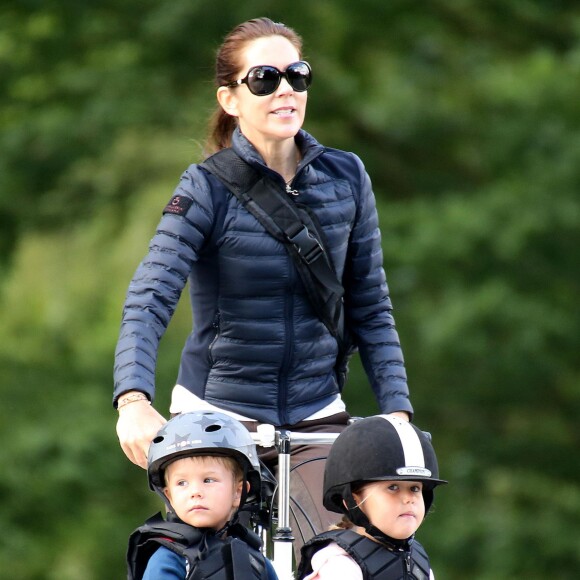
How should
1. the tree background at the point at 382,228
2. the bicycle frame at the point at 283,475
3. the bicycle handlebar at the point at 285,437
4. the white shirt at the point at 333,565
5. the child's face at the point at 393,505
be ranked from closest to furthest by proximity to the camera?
the white shirt at the point at 333,565 → the child's face at the point at 393,505 → the bicycle frame at the point at 283,475 → the bicycle handlebar at the point at 285,437 → the tree background at the point at 382,228

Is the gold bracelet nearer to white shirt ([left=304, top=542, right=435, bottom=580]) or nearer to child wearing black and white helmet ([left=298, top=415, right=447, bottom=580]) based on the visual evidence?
child wearing black and white helmet ([left=298, top=415, right=447, bottom=580])

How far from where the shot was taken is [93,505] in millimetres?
16375

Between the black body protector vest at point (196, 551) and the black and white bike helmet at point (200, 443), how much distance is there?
0.49ft

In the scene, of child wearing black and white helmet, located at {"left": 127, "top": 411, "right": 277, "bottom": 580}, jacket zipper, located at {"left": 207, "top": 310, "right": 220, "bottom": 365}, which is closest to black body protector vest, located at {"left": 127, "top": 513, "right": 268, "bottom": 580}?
child wearing black and white helmet, located at {"left": 127, "top": 411, "right": 277, "bottom": 580}

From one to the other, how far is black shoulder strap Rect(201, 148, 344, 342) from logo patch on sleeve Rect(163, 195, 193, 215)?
0.45 ft

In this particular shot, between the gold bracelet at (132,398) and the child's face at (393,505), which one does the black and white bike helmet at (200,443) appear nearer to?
the gold bracelet at (132,398)

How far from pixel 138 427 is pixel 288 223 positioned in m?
0.86

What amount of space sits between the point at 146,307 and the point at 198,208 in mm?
374

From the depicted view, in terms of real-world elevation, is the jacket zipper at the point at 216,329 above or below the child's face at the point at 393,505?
above

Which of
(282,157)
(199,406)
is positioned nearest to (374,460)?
(199,406)

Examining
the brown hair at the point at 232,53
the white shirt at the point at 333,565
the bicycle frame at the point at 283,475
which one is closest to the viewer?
the white shirt at the point at 333,565

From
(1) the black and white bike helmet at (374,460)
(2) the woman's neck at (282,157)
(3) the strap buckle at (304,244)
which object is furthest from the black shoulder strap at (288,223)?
(1) the black and white bike helmet at (374,460)

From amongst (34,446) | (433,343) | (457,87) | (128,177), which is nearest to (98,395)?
(34,446)

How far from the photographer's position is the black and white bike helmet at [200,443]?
4469 mm
